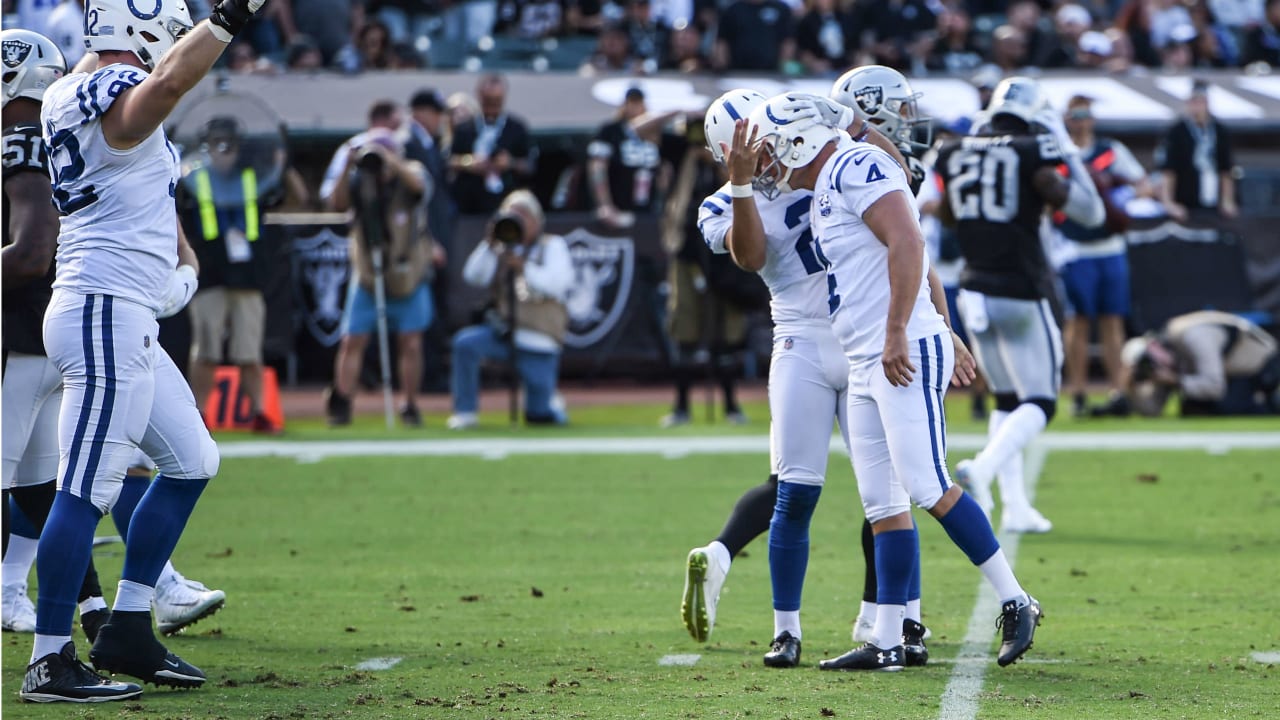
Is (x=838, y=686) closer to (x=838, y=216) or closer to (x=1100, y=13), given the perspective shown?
(x=838, y=216)

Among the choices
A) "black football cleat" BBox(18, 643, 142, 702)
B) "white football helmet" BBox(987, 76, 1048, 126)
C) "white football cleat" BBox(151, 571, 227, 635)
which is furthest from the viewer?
"white football helmet" BBox(987, 76, 1048, 126)

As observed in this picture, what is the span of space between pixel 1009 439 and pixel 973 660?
109 inches

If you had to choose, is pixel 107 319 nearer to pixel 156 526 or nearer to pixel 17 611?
pixel 156 526

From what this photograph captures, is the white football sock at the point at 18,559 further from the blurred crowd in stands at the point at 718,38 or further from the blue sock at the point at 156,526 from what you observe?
the blurred crowd in stands at the point at 718,38

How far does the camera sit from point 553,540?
8.34 metres

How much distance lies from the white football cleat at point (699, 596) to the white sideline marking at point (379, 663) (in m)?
0.93

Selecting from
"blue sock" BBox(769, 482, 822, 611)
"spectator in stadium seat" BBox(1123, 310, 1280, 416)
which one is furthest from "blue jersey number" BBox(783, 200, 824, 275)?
"spectator in stadium seat" BBox(1123, 310, 1280, 416)

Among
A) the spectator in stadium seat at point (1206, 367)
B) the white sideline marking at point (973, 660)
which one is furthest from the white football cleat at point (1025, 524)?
the spectator in stadium seat at point (1206, 367)

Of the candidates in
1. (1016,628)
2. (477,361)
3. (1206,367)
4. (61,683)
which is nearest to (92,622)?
(61,683)

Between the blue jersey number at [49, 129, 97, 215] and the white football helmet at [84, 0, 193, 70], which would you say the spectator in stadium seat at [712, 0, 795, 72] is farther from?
the blue jersey number at [49, 129, 97, 215]

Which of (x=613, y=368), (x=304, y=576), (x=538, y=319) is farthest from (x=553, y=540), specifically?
(x=613, y=368)

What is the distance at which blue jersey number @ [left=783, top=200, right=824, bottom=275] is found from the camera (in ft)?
18.7

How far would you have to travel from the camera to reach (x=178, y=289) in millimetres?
5461

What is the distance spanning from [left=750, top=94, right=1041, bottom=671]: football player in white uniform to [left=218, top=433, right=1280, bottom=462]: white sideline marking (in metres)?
5.97
